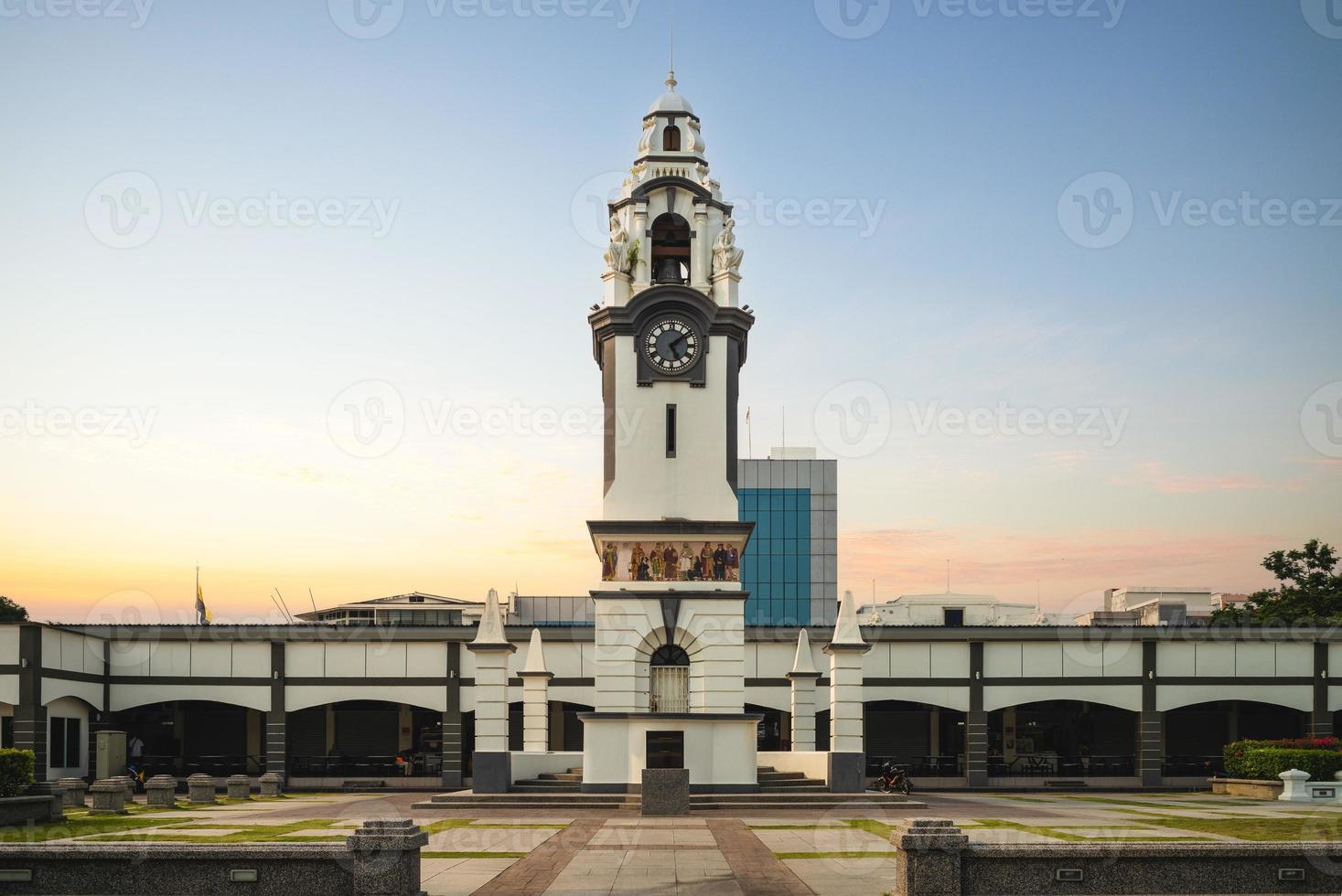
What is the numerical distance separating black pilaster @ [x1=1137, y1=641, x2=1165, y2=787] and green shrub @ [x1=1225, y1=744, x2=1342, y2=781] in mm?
5375

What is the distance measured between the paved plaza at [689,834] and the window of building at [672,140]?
849 inches

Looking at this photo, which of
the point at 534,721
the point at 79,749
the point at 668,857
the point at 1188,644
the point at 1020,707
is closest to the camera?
the point at 668,857

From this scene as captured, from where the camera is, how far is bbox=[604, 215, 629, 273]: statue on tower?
42969 millimetres

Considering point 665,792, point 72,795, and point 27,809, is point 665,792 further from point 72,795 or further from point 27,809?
point 72,795

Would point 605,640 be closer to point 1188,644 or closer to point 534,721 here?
point 534,721

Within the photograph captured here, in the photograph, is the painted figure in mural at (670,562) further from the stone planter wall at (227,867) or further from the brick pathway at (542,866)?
the stone planter wall at (227,867)

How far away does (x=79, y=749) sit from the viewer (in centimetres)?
4766

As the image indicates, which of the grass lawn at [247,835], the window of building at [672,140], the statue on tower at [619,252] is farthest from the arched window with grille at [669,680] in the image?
the window of building at [672,140]

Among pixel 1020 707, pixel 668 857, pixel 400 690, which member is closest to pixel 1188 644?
pixel 1020 707

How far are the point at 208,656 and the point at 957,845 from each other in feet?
127

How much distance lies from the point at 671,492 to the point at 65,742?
2268 centimetres

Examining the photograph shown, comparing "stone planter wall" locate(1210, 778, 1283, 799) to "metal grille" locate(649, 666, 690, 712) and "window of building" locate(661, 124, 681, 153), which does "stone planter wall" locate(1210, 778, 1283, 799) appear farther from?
"window of building" locate(661, 124, 681, 153)

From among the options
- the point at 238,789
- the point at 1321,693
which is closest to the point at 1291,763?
the point at 1321,693

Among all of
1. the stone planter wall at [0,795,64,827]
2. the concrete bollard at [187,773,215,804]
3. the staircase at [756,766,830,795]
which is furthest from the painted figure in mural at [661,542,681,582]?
the stone planter wall at [0,795,64,827]
